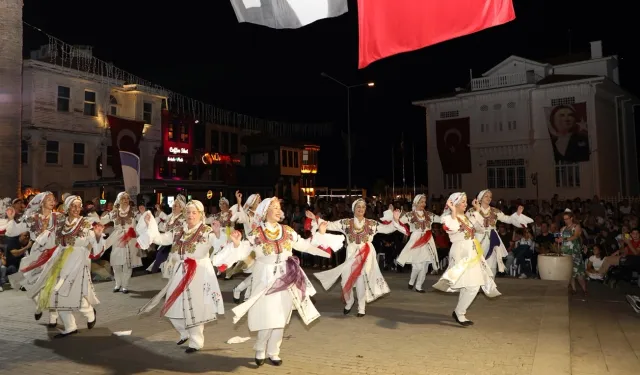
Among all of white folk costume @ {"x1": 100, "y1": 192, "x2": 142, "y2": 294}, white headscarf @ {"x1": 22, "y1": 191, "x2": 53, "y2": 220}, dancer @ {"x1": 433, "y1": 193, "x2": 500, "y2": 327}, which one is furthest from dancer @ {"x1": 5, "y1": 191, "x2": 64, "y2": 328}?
dancer @ {"x1": 433, "y1": 193, "x2": 500, "y2": 327}

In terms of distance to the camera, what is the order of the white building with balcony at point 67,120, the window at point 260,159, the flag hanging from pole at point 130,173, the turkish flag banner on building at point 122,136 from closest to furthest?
the flag hanging from pole at point 130,173, the white building with balcony at point 67,120, the turkish flag banner on building at point 122,136, the window at point 260,159

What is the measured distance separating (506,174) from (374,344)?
89.6 feet

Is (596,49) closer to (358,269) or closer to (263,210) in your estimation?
(358,269)

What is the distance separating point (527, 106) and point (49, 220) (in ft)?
93.4

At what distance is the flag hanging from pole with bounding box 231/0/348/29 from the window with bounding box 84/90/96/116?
Answer: 88.0 ft

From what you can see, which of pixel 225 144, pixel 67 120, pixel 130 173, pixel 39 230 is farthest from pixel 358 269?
pixel 225 144

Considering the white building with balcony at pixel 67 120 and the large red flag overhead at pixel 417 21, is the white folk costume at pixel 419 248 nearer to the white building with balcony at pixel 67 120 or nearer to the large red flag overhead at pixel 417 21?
the large red flag overhead at pixel 417 21

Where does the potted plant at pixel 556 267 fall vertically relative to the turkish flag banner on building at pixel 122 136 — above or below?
below

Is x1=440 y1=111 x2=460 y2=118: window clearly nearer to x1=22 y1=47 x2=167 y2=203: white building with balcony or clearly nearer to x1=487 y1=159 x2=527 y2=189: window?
x1=487 y1=159 x2=527 y2=189: window

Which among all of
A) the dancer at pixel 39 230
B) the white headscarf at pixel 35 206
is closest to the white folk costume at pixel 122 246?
the dancer at pixel 39 230

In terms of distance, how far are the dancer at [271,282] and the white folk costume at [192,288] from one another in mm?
399

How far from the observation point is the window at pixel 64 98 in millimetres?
27656

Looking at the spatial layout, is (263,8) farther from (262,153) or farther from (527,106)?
(262,153)

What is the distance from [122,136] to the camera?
29.2 meters
